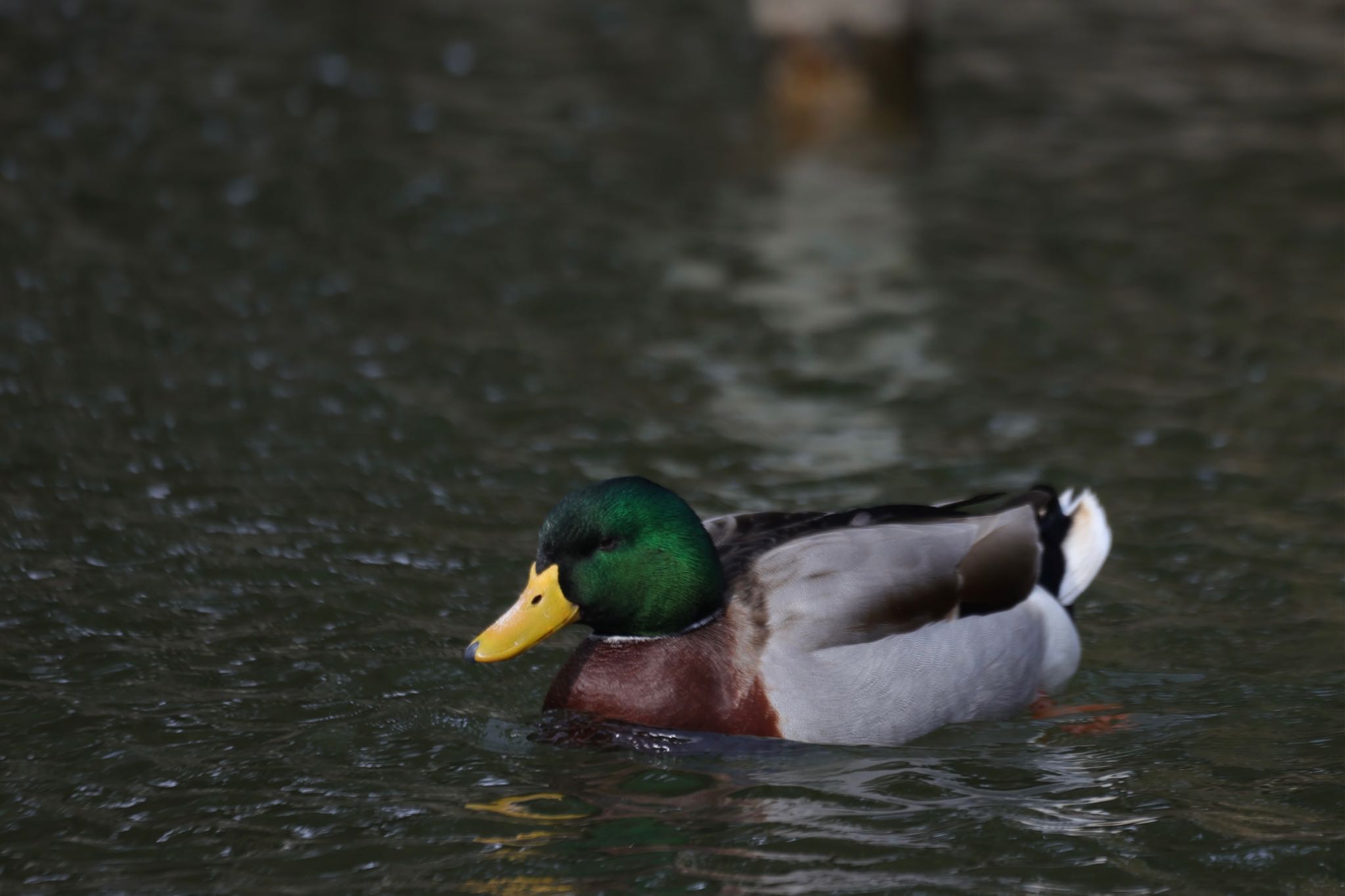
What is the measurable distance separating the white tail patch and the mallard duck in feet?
1.93

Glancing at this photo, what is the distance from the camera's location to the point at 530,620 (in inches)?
216

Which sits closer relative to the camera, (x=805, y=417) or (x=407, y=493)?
(x=407, y=493)

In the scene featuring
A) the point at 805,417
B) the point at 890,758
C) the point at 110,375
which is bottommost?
the point at 890,758

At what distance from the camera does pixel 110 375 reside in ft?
28.9

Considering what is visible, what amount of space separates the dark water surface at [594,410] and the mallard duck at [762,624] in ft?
0.45

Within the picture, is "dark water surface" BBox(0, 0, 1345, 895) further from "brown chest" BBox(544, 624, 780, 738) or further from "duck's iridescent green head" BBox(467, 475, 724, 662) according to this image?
"duck's iridescent green head" BBox(467, 475, 724, 662)

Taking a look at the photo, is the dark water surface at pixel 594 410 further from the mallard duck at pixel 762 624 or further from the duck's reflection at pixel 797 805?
the mallard duck at pixel 762 624

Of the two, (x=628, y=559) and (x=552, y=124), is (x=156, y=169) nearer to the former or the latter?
(x=552, y=124)

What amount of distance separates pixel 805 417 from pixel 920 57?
6.74 meters

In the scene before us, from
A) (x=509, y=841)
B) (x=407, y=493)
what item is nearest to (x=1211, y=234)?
(x=407, y=493)

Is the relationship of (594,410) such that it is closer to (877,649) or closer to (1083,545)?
(1083,545)

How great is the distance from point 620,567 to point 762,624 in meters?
0.47

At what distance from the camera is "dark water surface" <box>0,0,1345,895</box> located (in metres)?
5.15

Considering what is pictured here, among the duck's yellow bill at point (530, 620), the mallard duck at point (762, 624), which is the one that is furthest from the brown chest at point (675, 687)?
the duck's yellow bill at point (530, 620)
